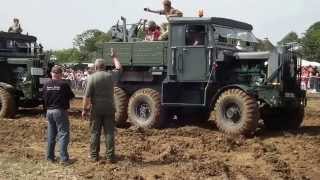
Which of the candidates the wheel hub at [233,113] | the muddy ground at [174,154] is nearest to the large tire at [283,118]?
the muddy ground at [174,154]

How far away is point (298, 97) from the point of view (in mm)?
13750

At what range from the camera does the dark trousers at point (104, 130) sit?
959 cm

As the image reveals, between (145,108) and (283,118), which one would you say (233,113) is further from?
(145,108)

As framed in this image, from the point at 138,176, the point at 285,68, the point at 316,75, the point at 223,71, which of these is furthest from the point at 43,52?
the point at 316,75

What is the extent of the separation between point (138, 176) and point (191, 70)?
5586mm

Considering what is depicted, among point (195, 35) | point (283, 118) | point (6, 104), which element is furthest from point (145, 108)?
point (6, 104)

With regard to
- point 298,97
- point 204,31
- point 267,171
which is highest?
point 204,31

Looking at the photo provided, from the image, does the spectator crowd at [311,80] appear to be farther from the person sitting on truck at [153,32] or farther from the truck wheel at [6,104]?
the truck wheel at [6,104]

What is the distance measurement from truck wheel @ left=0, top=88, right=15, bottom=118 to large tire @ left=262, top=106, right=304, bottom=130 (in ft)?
21.4

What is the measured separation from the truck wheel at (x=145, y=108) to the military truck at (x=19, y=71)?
11.4ft

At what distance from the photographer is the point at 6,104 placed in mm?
16453

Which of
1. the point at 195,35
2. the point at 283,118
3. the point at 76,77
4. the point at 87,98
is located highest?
the point at 195,35

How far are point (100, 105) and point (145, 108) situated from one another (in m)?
5.17

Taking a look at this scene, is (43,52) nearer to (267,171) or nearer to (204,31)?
(204,31)
